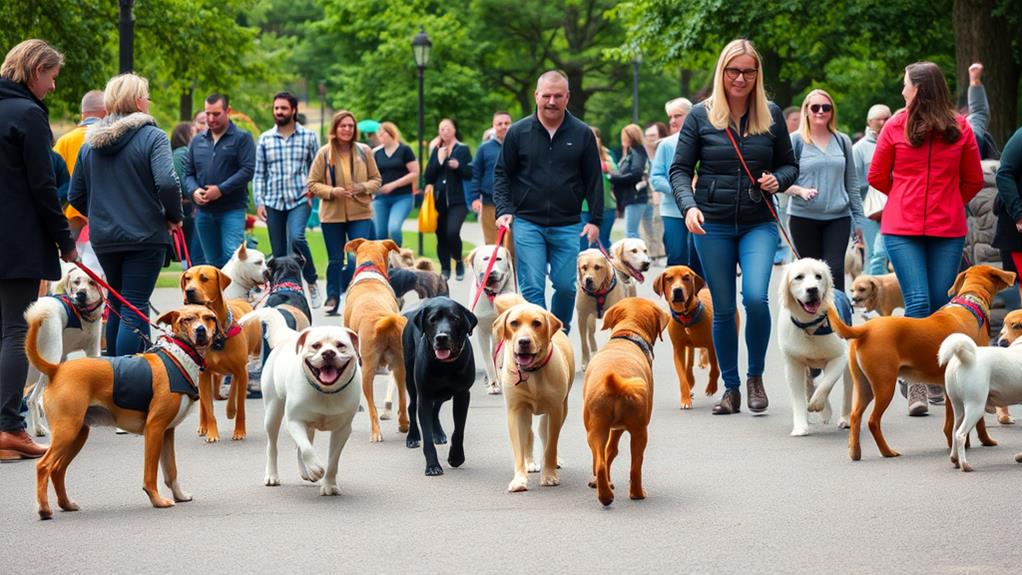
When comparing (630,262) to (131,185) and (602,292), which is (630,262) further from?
(131,185)

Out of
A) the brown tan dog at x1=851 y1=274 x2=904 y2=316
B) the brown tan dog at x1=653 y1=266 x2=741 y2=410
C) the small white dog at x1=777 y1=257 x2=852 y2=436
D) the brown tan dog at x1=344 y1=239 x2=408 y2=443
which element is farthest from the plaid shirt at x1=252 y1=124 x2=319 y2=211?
the small white dog at x1=777 y1=257 x2=852 y2=436

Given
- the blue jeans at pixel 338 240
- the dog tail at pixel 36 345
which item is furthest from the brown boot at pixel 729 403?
the blue jeans at pixel 338 240

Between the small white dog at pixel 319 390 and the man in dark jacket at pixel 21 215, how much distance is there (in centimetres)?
172

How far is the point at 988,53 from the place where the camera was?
23438 mm

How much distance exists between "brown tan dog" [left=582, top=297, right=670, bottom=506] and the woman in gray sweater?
148 inches

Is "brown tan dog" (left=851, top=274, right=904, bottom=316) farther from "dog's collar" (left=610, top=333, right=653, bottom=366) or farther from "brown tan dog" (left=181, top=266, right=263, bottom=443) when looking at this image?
"dog's collar" (left=610, top=333, right=653, bottom=366)

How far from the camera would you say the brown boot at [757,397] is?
31.9 feet

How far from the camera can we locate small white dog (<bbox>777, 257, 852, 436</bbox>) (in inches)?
344

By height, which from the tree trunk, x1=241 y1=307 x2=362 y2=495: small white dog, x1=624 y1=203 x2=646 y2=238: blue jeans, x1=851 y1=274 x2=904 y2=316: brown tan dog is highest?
the tree trunk

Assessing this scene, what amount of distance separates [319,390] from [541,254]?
3.63 meters

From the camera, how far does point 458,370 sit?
7859mm

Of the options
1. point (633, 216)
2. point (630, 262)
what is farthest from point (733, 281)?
point (633, 216)

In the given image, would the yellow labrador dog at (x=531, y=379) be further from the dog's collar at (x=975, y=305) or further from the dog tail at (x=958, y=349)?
the dog's collar at (x=975, y=305)

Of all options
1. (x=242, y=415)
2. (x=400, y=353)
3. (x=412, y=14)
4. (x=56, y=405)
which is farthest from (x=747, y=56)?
(x=412, y=14)
